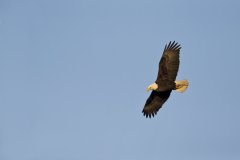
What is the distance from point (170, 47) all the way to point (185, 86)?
60.4 inches

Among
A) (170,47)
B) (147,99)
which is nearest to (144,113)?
(147,99)

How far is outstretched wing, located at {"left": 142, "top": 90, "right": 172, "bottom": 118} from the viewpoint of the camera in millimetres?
33312

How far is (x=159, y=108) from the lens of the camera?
33562 millimetres

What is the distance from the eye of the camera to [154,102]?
33.6m

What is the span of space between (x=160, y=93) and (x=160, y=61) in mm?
1205

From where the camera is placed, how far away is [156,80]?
108 feet

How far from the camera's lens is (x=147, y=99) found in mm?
33719

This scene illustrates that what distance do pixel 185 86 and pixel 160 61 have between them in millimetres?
1268

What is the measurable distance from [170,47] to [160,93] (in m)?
1.71

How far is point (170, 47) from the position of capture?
109 ft

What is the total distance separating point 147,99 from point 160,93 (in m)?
0.67

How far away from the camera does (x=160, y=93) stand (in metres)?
33.3

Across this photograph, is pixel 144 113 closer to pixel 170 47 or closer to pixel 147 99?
pixel 147 99

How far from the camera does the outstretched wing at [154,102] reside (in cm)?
3331
